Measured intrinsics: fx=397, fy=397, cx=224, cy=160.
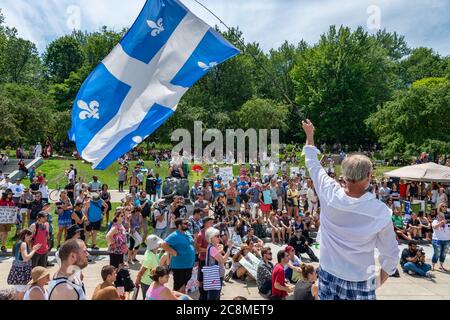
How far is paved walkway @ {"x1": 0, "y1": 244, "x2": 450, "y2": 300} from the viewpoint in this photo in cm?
884

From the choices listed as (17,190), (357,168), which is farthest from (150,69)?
(17,190)

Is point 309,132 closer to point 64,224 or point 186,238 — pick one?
point 186,238

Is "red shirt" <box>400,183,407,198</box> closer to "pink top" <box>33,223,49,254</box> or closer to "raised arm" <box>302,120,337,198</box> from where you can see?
"pink top" <box>33,223,49,254</box>

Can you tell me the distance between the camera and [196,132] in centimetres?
4316

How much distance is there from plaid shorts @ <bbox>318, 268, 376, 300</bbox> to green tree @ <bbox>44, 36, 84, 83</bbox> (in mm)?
73983

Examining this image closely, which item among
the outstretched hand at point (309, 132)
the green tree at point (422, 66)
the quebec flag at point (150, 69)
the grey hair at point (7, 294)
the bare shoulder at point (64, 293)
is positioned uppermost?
the green tree at point (422, 66)

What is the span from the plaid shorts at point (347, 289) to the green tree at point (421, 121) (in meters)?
30.1

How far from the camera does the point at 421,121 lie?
100 ft

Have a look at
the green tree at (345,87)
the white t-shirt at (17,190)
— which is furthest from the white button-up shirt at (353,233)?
the green tree at (345,87)

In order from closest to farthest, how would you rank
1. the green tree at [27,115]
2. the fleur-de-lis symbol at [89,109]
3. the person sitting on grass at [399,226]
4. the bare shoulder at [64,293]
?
the bare shoulder at [64,293] → the fleur-de-lis symbol at [89,109] → the person sitting on grass at [399,226] → the green tree at [27,115]

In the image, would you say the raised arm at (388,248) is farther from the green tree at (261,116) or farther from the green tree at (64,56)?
the green tree at (64,56)

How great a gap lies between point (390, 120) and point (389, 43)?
48.7 metres

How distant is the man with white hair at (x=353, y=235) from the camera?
2.53 m
